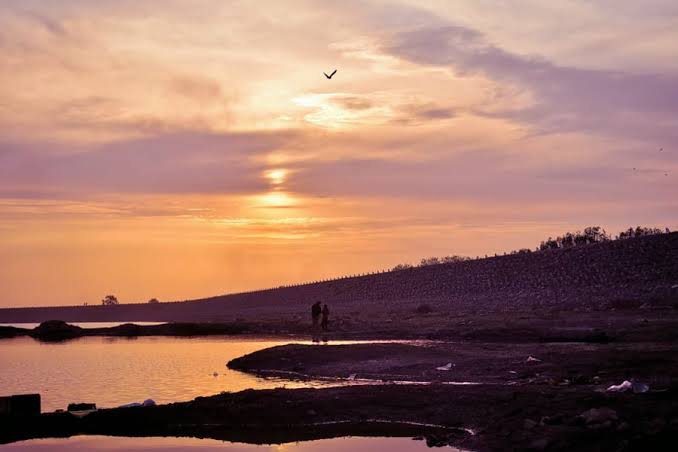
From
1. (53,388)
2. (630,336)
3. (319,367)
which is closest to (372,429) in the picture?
(319,367)

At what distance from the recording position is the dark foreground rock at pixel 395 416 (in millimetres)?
19375

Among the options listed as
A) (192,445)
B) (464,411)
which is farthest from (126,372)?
(464,411)

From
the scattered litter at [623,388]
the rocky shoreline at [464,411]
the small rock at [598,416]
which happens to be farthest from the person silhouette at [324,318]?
the small rock at [598,416]

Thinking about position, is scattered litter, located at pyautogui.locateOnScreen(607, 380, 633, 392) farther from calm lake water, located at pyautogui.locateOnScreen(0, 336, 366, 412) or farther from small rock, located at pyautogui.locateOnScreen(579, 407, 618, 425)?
calm lake water, located at pyautogui.locateOnScreen(0, 336, 366, 412)

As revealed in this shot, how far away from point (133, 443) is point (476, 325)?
32.5 m

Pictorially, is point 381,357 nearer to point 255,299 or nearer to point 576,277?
point 576,277

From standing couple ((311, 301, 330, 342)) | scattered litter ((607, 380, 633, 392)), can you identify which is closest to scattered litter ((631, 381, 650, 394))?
scattered litter ((607, 380, 633, 392))

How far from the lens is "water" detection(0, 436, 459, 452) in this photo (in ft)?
69.2

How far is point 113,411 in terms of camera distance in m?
24.1

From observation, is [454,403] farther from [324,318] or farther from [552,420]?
[324,318]

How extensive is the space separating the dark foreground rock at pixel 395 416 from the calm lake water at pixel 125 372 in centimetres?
452

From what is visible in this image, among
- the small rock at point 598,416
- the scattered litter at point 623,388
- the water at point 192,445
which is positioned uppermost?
the scattered litter at point 623,388

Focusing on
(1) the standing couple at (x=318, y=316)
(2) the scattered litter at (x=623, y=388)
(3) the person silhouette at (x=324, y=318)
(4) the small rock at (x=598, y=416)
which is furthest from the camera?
(3) the person silhouette at (x=324, y=318)

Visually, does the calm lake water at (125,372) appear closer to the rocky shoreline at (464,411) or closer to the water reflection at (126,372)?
the water reflection at (126,372)
